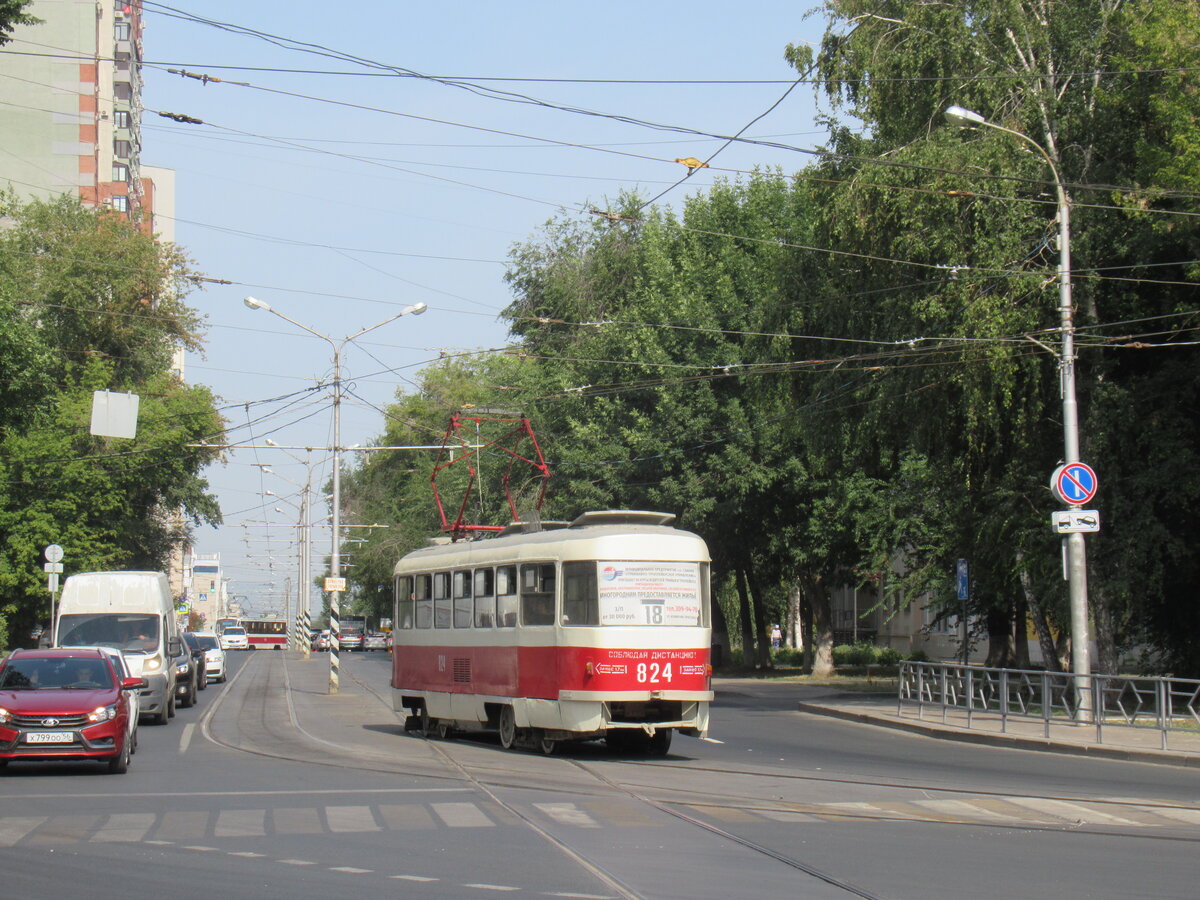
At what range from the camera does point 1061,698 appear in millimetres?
21281

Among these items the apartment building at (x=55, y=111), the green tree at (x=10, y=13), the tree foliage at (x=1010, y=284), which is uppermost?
the apartment building at (x=55, y=111)

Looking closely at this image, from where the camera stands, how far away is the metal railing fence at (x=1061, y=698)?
19328 mm

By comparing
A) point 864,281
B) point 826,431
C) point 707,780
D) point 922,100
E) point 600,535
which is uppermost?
point 922,100

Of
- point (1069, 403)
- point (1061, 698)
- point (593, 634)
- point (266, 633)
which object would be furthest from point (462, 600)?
point (266, 633)

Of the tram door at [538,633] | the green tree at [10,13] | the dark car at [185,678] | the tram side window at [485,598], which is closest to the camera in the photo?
the tram door at [538,633]

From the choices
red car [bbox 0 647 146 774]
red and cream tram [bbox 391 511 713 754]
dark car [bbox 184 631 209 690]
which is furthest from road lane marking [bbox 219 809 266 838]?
dark car [bbox 184 631 209 690]

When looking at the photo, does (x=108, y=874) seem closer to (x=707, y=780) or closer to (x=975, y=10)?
(x=707, y=780)

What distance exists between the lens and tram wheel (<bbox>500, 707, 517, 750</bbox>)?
66.4ft

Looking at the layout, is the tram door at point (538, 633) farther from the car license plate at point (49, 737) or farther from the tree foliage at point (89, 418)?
the tree foliage at point (89, 418)

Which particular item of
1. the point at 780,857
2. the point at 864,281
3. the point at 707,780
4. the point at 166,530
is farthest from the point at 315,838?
the point at 166,530

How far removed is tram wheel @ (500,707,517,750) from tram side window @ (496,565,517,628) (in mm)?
1250

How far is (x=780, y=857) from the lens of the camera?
10.2 meters

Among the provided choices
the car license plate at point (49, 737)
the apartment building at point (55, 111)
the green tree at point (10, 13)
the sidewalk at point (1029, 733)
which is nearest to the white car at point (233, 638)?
the apartment building at point (55, 111)

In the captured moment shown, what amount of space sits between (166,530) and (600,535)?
4601 cm
